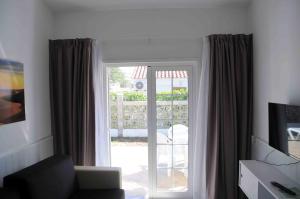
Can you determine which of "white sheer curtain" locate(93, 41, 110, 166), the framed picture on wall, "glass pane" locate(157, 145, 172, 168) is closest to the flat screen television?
"glass pane" locate(157, 145, 172, 168)

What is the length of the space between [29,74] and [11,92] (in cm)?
41

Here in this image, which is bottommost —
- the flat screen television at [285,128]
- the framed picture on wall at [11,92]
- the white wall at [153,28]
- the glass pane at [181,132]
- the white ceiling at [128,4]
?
the glass pane at [181,132]

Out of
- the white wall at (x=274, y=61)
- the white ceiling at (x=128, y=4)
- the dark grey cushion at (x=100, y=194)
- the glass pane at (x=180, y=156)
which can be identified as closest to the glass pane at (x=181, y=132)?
the glass pane at (x=180, y=156)

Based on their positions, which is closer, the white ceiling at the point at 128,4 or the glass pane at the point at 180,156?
the white ceiling at the point at 128,4

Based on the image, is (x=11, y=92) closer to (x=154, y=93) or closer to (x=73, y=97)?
(x=73, y=97)

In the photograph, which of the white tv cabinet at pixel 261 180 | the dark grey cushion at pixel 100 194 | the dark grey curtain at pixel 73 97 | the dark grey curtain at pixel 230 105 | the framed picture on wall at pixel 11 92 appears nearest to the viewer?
the white tv cabinet at pixel 261 180

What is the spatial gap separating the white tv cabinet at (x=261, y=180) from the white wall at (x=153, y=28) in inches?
60.4

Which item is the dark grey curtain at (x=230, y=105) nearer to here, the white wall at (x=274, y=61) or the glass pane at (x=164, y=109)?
the white wall at (x=274, y=61)

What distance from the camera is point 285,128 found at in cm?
181

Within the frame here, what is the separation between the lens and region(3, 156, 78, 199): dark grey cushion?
176 cm

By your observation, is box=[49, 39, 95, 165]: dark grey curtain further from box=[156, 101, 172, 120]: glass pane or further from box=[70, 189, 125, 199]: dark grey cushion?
box=[156, 101, 172, 120]: glass pane

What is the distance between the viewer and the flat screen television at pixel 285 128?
164 cm

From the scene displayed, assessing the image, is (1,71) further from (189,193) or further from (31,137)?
(189,193)

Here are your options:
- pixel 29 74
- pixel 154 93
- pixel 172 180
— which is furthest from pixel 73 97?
pixel 172 180
